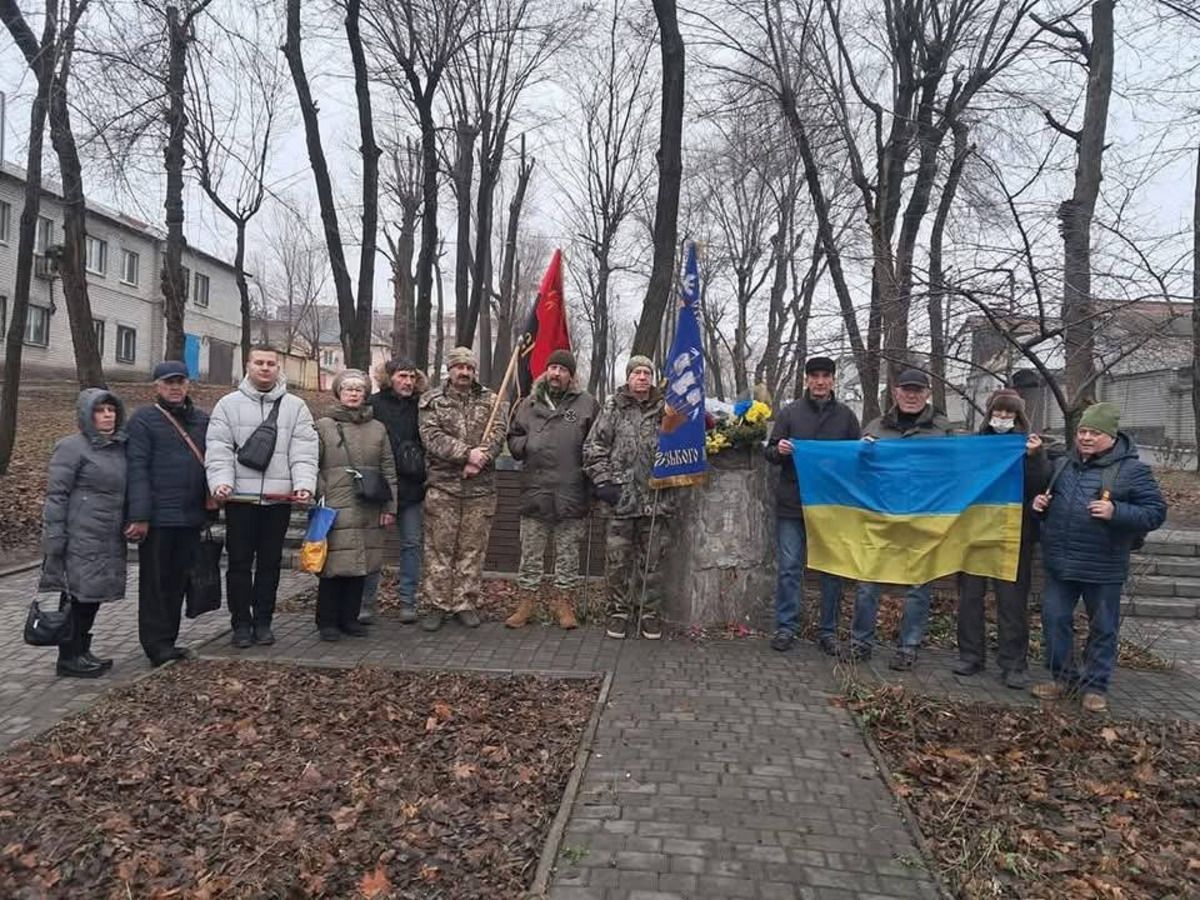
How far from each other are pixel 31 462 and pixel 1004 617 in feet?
46.8

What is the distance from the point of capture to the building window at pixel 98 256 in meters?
35.8

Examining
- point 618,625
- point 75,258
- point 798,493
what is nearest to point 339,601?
point 618,625

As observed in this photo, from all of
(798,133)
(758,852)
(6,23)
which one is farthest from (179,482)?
(798,133)

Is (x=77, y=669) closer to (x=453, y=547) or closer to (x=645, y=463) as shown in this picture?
(x=453, y=547)

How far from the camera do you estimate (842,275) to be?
1764 centimetres

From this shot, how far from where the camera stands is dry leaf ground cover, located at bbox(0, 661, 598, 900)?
3361 mm

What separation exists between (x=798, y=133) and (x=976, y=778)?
13.8 metres

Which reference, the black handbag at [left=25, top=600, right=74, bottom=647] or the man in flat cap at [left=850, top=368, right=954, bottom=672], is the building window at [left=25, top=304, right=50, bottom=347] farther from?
the man in flat cap at [left=850, top=368, right=954, bottom=672]

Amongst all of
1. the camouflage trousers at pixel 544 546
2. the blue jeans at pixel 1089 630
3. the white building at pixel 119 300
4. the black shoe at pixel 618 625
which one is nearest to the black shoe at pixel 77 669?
the camouflage trousers at pixel 544 546

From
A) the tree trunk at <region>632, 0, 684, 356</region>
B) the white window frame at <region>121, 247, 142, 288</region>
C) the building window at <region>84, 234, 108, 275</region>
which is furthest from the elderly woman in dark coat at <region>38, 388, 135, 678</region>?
the white window frame at <region>121, 247, 142, 288</region>

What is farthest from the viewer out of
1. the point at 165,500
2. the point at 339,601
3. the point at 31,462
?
the point at 31,462

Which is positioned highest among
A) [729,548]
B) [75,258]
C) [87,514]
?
[75,258]

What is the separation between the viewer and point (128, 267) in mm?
38375

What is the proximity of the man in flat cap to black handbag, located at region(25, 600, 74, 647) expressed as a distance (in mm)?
5164
